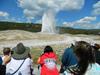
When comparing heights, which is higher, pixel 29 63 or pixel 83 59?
pixel 83 59

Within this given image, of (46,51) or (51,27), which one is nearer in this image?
(46,51)

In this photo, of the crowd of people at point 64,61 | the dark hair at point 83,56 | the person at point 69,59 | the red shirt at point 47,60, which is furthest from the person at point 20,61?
the dark hair at point 83,56

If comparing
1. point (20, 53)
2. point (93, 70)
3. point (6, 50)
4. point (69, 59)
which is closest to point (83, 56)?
point (93, 70)

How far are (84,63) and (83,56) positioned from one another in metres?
0.11

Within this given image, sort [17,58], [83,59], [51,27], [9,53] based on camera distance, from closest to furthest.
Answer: [83,59] < [17,58] < [9,53] < [51,27]

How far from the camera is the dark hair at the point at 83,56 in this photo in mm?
4410

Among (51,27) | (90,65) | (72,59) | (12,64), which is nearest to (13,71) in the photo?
(12,64)

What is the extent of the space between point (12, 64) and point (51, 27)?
259ft

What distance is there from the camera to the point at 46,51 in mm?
9570

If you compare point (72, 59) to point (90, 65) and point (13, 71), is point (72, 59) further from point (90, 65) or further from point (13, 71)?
point (90, 65)

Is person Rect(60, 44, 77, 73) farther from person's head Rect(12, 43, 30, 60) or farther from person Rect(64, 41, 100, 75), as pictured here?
person Rect(64, 41, 100, 75)

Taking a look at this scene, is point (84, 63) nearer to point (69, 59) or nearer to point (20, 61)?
point (20, 61)

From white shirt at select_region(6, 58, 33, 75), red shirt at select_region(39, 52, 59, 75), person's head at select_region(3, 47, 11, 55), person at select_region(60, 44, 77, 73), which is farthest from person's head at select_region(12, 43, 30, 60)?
red shirt at select_region(39, 52, 59, 75)

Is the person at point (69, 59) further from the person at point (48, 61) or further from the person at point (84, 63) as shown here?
the person at point (84, 63)
